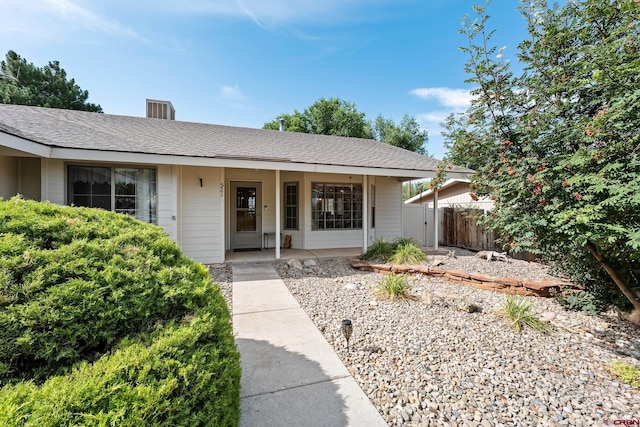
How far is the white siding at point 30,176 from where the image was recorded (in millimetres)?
6676

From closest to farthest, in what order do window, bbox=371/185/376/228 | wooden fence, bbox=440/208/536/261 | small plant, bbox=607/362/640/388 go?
small plant, bbox=607/362/640/388 → wooden fence, bbox=440/208/536/261 → window, bbox=371/185/376/228

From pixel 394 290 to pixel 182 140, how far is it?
7.09 metres

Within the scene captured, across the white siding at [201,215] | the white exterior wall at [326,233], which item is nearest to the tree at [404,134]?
the white exterior wall at [326,233]

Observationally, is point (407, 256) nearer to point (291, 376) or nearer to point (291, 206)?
point (291, 206)

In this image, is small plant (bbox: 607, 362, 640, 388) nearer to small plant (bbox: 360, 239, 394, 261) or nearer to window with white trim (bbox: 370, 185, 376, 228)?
small plant (bbox: 360, 239, 394, 261)

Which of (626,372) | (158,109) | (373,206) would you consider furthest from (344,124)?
(626,372)

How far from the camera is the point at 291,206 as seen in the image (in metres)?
9.46

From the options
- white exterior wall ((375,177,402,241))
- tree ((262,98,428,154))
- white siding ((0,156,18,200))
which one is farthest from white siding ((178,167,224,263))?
tree ((262,98,428,154))

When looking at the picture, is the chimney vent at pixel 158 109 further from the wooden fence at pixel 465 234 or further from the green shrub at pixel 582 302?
the green shrub at pixel 582 302

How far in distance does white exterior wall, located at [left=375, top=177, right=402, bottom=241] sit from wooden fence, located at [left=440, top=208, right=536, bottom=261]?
2207mm

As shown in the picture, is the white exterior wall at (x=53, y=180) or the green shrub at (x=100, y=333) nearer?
the green shrub at (x=100, y=333)

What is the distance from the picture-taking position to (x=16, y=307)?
137 cm

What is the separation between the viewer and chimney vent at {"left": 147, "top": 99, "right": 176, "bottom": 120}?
1081 centimetres

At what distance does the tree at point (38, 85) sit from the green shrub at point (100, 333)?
2268cm
